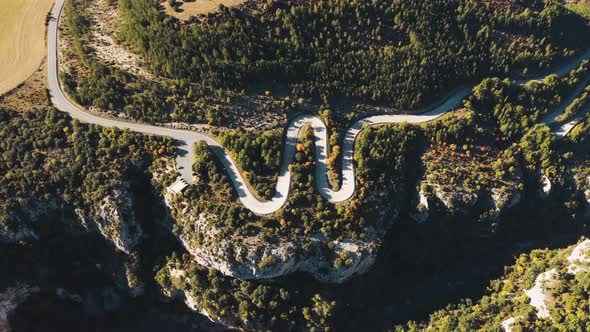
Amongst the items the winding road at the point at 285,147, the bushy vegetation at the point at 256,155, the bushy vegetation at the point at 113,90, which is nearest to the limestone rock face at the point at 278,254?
the winding road at the point at 285,147

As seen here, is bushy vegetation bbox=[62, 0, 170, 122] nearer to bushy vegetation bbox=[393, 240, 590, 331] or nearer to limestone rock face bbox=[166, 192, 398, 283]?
limestone rock face bbox=[166, 192, 398, 283]

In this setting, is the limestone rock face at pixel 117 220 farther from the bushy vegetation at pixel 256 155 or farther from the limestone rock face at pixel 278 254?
the bushy vegetation at pixel 256 155

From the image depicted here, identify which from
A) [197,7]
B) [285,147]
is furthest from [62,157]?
[285,147]

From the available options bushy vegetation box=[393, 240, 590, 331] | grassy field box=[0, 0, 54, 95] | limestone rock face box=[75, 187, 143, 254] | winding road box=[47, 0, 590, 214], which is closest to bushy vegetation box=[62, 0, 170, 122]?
winding road box=[47, 0, 590, 214]

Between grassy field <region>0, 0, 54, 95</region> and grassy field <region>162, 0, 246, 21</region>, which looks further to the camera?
grassy field <region>0, 0, 54, 95</region>

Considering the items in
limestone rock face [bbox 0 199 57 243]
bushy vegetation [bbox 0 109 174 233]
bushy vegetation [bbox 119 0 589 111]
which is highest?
bushy vegetation [bbox 119 0 589 111]

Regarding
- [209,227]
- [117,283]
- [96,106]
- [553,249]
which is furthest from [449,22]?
[117,283]

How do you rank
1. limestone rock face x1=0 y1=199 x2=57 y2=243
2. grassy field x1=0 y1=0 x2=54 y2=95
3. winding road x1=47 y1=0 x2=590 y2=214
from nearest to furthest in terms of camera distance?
limestone rock face x1=0 y1=199 x2=57 y2=243 < winding road x1=47 y1=0 x2=590 y2=214 < grassy field x1=0 y1=0 x2=54 y2=95
